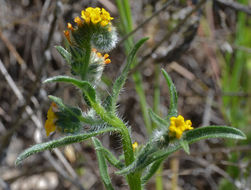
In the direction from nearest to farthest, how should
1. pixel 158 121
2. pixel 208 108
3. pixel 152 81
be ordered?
pixel 158 121
pixel 208 108
pixel 152 81

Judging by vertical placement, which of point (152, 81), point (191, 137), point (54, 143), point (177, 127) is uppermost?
point (54, 143)

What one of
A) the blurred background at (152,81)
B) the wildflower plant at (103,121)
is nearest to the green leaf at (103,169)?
the wildflower plant at (103,121)

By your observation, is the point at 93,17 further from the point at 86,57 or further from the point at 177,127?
the point at 177,127

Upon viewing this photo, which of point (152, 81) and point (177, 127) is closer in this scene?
point (177, 127)

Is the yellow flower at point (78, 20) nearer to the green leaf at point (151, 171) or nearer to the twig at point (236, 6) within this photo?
the green leaf at point (151, 171)

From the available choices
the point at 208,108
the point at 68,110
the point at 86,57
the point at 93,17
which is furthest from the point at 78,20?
the point at 208,108

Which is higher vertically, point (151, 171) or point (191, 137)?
point (191, 137)

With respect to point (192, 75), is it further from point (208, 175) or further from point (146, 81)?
point (208, 175)

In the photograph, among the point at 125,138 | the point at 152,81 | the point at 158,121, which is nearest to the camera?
the point at 158,121
